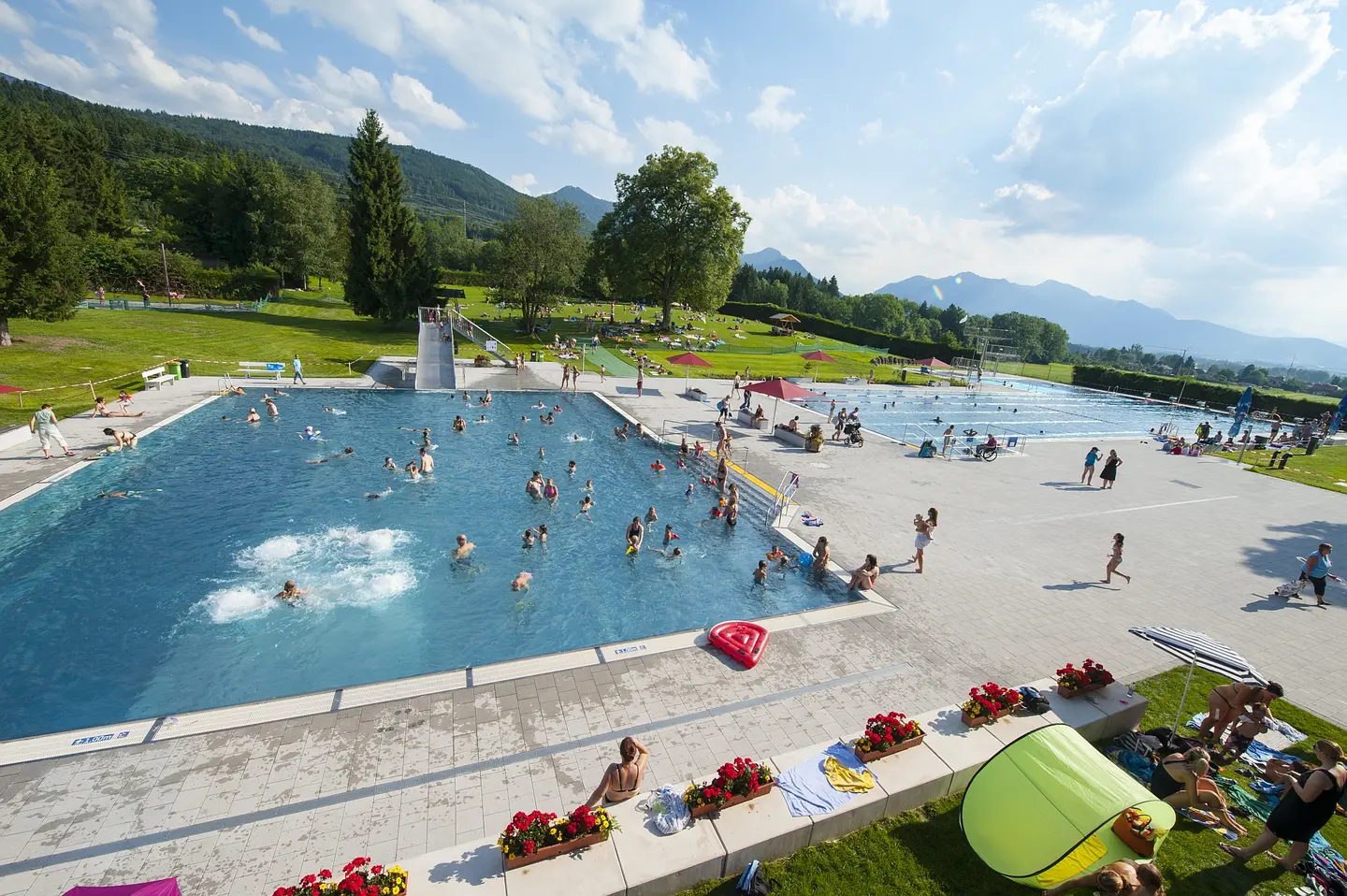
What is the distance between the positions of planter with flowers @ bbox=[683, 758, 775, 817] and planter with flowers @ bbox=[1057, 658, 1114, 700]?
216 inches

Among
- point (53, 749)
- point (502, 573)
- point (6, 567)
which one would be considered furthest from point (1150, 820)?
point (6, 567)

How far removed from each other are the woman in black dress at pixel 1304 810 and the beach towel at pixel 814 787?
454 cm

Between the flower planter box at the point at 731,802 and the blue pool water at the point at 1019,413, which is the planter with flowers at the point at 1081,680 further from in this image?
the blue pool water at the point at 1019,413

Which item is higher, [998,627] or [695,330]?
[695,330]

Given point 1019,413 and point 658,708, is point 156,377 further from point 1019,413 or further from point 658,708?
point 1019,413

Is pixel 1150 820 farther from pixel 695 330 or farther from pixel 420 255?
pixel 695 330

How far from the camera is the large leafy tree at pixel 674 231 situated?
55281 millimetres

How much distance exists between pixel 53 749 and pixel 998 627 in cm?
1522

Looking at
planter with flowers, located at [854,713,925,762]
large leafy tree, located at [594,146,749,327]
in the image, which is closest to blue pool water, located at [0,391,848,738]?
planter with flowers, located at [854,713,925,762]

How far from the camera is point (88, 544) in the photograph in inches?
519

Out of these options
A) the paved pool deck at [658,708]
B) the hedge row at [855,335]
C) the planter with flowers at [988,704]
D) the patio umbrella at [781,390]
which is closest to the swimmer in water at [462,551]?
the paved pool deck at [658,708]

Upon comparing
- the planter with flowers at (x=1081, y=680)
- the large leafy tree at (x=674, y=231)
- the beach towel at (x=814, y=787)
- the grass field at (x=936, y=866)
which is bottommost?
the grass field at (x=936, y=866)

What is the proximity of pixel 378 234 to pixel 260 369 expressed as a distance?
2009 centimetres

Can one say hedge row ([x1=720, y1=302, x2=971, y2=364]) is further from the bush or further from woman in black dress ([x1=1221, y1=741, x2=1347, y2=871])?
woman in black dress ([x1=1221, y1=741, x2=1347, y2=871])
